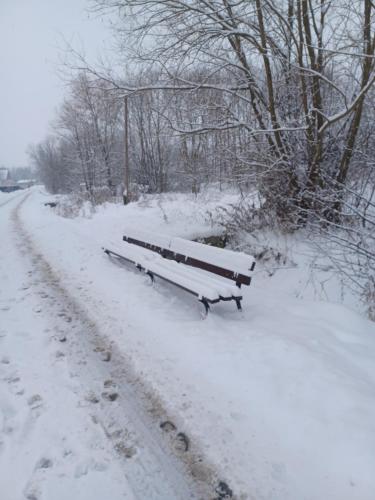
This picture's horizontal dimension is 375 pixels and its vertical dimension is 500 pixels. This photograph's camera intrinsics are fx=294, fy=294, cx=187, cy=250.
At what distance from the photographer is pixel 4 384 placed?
8.99 feet

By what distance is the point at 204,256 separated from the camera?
4832 millimetres

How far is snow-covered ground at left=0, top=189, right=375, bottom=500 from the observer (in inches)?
77.5

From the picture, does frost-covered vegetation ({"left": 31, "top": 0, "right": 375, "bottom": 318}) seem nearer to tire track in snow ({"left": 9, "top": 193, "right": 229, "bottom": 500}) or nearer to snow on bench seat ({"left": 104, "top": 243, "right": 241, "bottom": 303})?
snow on bench seat ({"left": 104, "top": 243, "right": 241, "bottom": 303})

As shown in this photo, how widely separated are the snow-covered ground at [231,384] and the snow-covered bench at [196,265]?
368mm

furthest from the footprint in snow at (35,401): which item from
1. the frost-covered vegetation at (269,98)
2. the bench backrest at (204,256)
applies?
the frost-covered vegetation at (269,98)

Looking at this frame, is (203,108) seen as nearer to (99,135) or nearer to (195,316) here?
(195,316)

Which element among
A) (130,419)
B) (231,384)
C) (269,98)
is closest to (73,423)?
(130,419)

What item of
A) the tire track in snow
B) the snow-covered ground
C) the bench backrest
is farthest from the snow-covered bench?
the tire track in snow

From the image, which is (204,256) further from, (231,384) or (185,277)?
(231,384)

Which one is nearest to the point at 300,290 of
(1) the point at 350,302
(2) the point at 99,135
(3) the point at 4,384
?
(1) the point at 350,302

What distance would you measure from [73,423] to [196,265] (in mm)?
3111

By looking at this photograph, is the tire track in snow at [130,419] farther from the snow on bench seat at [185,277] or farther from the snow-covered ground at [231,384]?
the snow on bench seat at [185,277]

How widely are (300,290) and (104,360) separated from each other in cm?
363

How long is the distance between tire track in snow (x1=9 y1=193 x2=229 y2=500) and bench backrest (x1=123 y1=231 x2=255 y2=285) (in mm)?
1868
